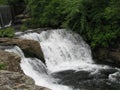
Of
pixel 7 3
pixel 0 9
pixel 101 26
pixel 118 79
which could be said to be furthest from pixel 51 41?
pixel 7 3

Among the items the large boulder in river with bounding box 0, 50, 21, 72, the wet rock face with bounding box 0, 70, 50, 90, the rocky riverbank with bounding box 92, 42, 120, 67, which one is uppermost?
the wet rock face with bounding box 0, 70, 50, 90

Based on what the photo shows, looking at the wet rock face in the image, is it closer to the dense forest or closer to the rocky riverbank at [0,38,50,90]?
the rocky riverbank at [0,38,50,90]

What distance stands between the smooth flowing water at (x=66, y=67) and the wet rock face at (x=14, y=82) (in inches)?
206

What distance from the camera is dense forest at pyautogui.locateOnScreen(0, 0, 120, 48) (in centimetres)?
1430

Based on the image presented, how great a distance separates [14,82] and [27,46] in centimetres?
816

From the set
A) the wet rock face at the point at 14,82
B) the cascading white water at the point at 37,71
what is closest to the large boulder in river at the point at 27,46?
the cascading white water at the point at 37,71

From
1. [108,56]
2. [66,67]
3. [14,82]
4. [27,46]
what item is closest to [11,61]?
[14,82]

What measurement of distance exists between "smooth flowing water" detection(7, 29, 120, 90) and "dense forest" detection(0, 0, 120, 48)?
64cm

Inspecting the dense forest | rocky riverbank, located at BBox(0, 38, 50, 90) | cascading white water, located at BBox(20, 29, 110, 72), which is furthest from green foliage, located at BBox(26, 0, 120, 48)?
rocky riverbank, located at BBox(0, 38, 50, 90)

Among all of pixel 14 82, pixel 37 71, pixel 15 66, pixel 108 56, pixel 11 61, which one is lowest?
pixel 108 56

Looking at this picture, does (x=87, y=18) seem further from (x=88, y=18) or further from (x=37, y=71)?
(x=37, y=71)

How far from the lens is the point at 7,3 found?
22.8 m

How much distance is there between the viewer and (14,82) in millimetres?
4406

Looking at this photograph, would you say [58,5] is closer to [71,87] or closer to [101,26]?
[101,26]
